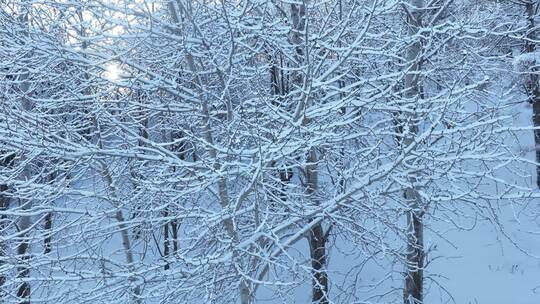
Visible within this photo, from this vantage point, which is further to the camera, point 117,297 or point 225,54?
point 225,54

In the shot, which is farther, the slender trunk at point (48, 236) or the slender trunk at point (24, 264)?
the slender trunk at point (48, 236)

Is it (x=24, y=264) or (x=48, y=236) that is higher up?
(x=48, y=236)

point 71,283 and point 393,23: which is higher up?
point 393,23

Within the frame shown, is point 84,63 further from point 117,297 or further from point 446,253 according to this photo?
point 446,253

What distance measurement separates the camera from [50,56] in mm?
5227

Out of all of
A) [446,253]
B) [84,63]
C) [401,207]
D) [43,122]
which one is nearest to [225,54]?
[84,63]

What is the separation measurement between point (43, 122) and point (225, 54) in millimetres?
1950

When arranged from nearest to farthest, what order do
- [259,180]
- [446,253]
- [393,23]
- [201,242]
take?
[259,180]
[201,242]
[393,23]
[446,253]

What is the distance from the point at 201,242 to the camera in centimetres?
562

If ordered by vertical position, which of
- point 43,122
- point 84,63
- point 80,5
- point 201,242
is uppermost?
point 80,5

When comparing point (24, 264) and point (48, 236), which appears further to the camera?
point (48, 236)

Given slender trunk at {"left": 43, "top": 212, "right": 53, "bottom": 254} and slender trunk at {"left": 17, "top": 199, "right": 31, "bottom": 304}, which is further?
slender trunk at {"left": 43, "top": 212, "right": 53, "bottom": 254}

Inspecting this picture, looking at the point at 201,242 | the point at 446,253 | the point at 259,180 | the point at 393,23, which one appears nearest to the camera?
the point at 259,180

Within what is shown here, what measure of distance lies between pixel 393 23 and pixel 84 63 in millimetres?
4566
